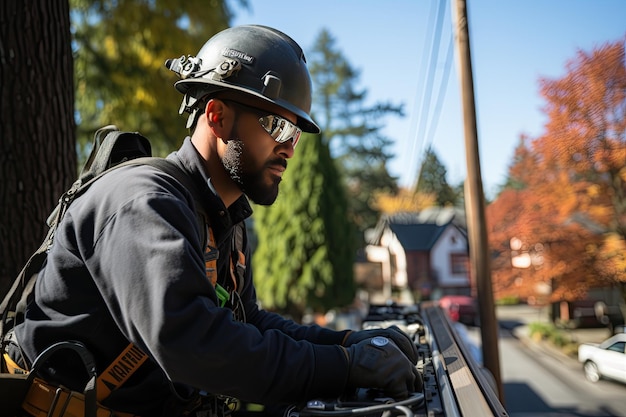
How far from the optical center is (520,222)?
1000 cm

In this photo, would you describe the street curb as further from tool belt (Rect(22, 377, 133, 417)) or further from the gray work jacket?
tool belt (Rect(22, 377, 133, 417))

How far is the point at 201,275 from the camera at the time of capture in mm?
1378

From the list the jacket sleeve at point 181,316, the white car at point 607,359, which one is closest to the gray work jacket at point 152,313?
the jacket sleeve at point 181,316

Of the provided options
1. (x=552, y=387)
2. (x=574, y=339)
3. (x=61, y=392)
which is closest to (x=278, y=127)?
Result: (x=61, y=392)

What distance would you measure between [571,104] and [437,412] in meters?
7.20

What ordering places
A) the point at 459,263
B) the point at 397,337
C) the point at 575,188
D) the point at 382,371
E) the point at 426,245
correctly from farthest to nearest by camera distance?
the point at 459,263 → the point at 575,188 → the point at 426,245 → the point at 397,337 → the point at 382,371

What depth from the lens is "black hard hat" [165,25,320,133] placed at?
6.05 ft

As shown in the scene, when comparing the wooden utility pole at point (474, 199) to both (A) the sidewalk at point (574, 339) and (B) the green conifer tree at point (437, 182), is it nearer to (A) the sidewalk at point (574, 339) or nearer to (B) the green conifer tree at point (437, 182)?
(B) the green conifer tree at point (437, 182)

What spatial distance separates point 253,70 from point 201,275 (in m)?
0.81

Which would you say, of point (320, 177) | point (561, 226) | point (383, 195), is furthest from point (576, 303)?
point (383, 195)

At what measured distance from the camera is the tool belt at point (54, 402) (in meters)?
1.58

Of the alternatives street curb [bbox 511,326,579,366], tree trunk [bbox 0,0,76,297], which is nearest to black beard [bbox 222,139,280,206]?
tree trunk [bbox 0,0,76,297]

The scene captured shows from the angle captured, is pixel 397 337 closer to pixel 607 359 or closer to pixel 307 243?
pixel 607 359

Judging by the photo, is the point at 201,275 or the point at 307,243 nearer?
the point at 201,275
